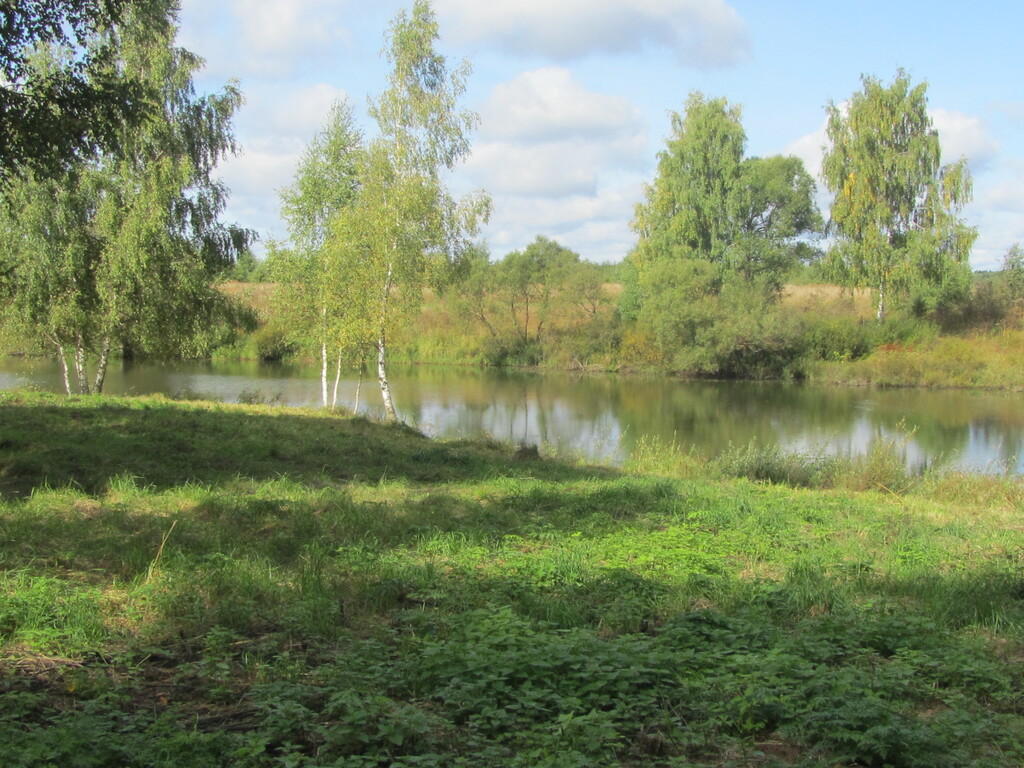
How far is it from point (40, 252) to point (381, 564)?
688 inches

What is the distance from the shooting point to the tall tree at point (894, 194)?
38875mm

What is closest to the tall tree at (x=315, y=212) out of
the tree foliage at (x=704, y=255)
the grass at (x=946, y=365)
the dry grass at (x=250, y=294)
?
the dry grass at (x=250, y=294)

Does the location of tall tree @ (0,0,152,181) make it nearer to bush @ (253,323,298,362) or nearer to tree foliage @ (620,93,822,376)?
bush @ (253,323,298,362)

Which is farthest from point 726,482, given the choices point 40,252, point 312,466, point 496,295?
point 496,295

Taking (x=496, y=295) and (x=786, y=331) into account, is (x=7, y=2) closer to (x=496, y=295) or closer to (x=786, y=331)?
(x=786, y=331)

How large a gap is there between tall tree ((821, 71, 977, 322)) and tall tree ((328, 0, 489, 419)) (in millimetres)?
24851

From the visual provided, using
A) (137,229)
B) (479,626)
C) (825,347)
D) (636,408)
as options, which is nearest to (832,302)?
(825,347)

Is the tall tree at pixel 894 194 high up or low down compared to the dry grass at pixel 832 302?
up

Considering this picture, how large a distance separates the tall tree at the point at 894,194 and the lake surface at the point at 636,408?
620cm

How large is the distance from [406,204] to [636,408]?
43.2 feet

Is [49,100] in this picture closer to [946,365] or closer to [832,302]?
[946,365]

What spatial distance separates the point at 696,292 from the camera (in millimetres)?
43250

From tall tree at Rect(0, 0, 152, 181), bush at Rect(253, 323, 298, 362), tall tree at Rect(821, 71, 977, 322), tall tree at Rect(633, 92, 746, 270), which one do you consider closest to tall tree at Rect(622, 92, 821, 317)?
tall tree at Rect(633, 92, 746, 270)

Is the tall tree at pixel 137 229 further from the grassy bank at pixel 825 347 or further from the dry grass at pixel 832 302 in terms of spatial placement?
the dry grass at pixel 832 302
